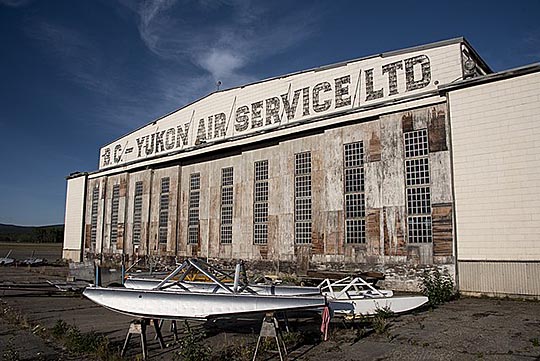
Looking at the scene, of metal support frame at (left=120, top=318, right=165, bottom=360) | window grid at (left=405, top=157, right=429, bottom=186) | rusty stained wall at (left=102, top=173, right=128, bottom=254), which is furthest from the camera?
rusty stained wall at (left=102, top=173, right=128, bottom=254)

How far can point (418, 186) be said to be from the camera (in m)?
16.9

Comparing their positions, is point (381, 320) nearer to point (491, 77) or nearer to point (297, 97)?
point (491, 77)

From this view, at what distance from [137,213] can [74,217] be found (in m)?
10.1

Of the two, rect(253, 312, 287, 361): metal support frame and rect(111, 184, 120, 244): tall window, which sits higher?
rect(111, 184, 120, 244): tall window

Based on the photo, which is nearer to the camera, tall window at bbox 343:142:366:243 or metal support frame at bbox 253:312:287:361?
→ metal support frame at bbox 253:312:287:361

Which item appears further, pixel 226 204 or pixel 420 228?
pixel 226 204

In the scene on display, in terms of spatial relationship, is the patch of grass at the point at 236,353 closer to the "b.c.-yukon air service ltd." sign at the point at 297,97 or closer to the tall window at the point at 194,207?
the "b.c.-yukon air service ltd." sign at the point at 297,97

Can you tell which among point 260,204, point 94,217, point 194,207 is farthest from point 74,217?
point 260,204

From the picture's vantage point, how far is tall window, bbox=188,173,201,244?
26.0 m

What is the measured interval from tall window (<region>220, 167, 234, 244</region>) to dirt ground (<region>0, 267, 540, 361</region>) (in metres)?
11.1

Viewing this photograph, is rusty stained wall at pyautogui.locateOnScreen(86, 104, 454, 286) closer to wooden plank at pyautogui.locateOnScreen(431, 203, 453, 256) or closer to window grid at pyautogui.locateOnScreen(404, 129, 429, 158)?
wooden plank at pyautogui.locateOnScreen(431, 203, 453, 256)

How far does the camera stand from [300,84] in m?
22.6

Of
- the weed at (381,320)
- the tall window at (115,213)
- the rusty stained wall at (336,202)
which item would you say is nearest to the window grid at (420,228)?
the rusty stained wall at (336,202)

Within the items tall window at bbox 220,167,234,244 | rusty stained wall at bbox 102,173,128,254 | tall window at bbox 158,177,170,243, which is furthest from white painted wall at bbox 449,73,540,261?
rusty stained wall at bbox 102,173,128,254
